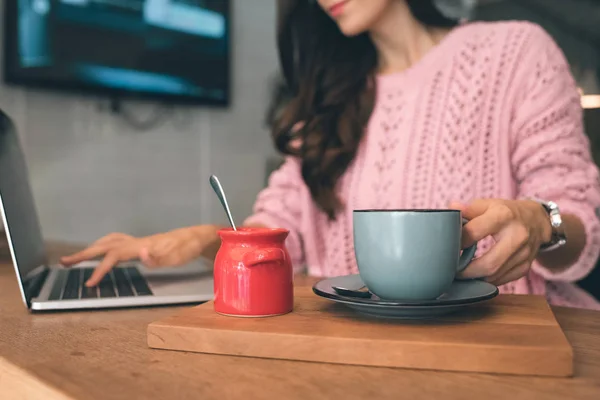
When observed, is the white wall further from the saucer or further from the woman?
the saucer

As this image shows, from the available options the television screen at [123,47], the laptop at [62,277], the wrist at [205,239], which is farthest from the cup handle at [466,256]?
the television screen at [123,47]

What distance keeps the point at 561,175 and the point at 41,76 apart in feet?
5.54

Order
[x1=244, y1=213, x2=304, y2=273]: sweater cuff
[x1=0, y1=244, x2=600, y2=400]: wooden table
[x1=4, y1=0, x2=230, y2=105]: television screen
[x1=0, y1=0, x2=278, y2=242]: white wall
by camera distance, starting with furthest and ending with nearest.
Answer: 1. [x1=0, y1=0, x2=278, y2=242]: white wall
2. [x1=4, y1=0, x2=230, y2=105]: television screen
3. [x1=244, y1=213, x2=304, y2=273]: sweater cuff
4. [x1=0, y1=244, x2=600, y2=400]: wooden table

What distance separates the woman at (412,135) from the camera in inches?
36.8

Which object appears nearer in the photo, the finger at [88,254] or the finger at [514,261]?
the finger at [514,261]

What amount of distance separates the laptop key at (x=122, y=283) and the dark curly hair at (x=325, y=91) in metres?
0.47

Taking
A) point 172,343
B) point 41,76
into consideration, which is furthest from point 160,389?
point 41,76

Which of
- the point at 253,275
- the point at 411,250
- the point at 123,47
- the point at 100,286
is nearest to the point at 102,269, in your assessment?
the point at 100,286

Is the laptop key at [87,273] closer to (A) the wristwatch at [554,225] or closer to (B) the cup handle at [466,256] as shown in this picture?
(B) the cup handle at [466,256]

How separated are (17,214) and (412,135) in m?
0.76

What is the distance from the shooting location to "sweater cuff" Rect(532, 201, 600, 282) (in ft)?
2.90

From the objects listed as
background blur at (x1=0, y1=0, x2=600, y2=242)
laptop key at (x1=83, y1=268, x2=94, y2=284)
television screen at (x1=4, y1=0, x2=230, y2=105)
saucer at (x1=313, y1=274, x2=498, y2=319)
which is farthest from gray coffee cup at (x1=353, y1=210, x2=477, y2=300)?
television screen at (x1=4, y1=0, x2=230, y2=105)

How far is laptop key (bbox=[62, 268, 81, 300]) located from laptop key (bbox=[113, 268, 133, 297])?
5 centimetres

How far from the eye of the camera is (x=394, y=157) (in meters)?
1.20
